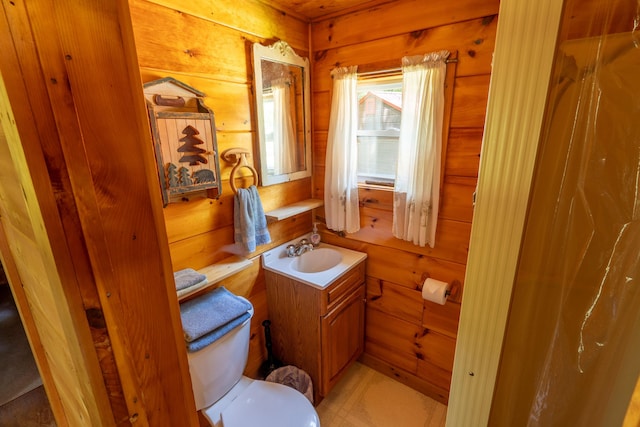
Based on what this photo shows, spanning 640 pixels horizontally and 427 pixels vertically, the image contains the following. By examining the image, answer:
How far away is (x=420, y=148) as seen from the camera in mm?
1577

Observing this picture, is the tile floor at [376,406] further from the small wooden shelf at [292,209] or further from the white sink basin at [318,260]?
the small wooden shelf at [292,209]

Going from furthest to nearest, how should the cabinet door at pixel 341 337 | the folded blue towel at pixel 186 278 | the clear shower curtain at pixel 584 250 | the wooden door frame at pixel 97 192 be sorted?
the cabinet door at pixel 341 337, the folded blue towel at pixel 186 278, the clear shower curtain at pixel 584 250, the wooden door frame at pixel 97 192

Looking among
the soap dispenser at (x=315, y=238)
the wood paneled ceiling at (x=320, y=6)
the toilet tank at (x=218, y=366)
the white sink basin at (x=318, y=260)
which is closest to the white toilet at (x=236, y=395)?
the toilet tank at (x=218, y=366)

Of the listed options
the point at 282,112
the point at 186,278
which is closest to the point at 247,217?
the point at 186,278

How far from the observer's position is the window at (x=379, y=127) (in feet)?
5.78

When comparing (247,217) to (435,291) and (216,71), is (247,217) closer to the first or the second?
(216,71)

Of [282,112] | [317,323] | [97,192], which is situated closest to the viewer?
[97,192]

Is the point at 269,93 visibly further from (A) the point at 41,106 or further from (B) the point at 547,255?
(B) the point at 547,255

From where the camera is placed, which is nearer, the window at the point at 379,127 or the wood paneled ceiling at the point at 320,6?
the wood paneled ceiling at the point at 320,6

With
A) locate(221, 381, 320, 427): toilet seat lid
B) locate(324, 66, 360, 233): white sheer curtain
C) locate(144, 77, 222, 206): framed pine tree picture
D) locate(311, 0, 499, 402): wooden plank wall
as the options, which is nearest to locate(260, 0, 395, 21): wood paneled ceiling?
locate(311, 0, 499, 402): wooden plank wall

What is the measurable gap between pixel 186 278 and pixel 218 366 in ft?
1.39

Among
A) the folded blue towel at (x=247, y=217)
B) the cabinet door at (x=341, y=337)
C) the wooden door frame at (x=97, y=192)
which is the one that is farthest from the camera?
the cabinet door at (x=341, y=337)

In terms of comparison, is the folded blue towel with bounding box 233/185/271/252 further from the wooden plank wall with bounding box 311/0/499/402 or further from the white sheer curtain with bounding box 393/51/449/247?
the white sheer curtain with bounding box 393/51/449/247

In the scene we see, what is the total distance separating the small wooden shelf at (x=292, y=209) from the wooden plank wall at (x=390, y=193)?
0.12 meters
